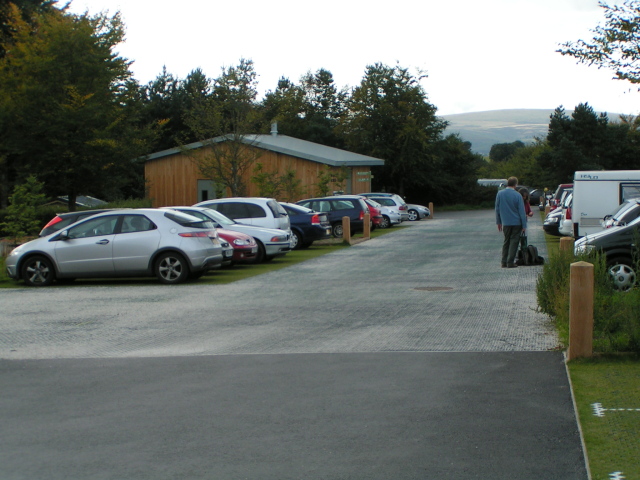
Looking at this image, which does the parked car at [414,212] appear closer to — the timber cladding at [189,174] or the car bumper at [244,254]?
the timber cladding at [189,174]

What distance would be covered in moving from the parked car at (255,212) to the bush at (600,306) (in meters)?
12.7

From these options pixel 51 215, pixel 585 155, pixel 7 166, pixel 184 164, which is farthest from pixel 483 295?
pixel 585 155

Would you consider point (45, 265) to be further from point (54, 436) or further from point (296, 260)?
point (54, 436)

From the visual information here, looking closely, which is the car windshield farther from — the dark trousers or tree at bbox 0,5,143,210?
tree at bbox 0,5,143,210

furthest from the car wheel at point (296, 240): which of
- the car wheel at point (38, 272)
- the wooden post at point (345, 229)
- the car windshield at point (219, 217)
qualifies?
the car wheel at point (38, 272)

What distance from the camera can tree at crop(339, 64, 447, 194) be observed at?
66.8 m

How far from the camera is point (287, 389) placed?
7.25 m

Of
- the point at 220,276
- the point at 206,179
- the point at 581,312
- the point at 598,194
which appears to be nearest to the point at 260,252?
the point at 220,276

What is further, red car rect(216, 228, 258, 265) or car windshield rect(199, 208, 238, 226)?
car windshield rect(199, 208, 238, 226)

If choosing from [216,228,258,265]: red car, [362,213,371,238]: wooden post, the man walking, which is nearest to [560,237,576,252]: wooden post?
the man walking

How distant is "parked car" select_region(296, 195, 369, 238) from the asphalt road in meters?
19.0

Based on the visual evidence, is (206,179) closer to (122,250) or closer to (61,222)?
(61,222)

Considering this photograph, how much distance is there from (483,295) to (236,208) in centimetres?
1106

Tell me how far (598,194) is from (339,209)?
12709mm
